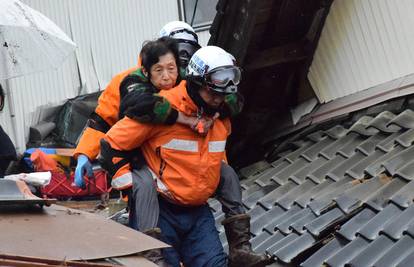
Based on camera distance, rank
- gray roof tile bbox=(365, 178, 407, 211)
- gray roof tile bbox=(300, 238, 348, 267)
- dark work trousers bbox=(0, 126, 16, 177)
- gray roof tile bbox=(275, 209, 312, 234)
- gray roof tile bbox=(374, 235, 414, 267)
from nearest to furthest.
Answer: gray roof tile bbox=(374, 235, 414, 267) < gray roof tile bbox=(300, 238, 348, 267) < gray roof tile bbox=(365, 178, 407, 211) < gray roof tile bbox=(275, 209, 312, 234) < dark work trousers bbox=(0, 126, 16, 177)

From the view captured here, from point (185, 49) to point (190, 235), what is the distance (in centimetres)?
134

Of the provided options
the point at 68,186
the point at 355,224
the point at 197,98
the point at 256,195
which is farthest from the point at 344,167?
the point at 68,186

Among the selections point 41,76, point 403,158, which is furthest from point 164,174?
point 41,76

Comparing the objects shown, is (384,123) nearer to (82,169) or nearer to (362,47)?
(362,47)

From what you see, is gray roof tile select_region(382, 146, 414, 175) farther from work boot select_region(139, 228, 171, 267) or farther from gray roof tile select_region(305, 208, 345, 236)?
work boot select_region(139, 228, 171, 267)

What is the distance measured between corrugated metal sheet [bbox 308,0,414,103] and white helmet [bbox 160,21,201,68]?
190 cm

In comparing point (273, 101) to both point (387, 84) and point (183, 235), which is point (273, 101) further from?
point (183, 235)

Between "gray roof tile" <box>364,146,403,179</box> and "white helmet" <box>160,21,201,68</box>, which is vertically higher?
"white helmet" <box>160,21,201,68</box>

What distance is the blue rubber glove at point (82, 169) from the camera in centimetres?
599

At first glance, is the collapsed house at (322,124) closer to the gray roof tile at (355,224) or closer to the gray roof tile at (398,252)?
the gray roof tile at (355,224)

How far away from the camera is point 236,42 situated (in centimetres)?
757

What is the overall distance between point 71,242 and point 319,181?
354 cm

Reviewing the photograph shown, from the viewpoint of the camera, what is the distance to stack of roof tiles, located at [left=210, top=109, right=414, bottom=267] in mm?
5785

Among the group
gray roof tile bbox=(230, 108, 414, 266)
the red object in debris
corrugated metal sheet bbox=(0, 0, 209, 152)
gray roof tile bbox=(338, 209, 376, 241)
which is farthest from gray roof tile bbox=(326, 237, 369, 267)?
corrugated metal sheet bbox=(0, 0, 209, 152)
